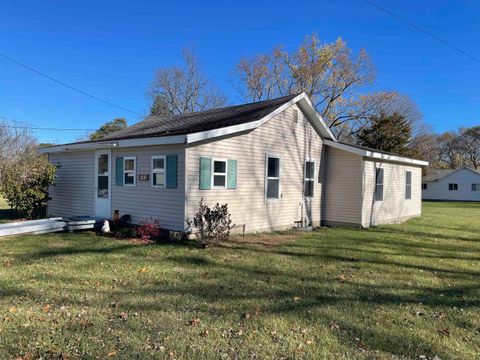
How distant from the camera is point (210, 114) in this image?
14.7 meters

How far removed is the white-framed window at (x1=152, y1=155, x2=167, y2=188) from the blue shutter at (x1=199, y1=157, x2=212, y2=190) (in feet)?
3.64

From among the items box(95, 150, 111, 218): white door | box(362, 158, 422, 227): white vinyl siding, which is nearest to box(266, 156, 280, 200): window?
box(362, 158, 422, 227): white vinyl siding

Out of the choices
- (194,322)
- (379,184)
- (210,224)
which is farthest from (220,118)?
(194,322)

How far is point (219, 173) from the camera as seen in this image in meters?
10.7

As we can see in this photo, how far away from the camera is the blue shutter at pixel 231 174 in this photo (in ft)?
35.7

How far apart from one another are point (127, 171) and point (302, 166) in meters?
6.24

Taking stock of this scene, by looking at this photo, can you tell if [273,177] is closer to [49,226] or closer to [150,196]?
[150,196]

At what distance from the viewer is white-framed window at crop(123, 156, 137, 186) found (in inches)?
444

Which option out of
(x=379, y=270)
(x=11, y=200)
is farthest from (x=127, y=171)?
(x=379, y=270)

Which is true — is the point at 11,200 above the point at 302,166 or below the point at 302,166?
below

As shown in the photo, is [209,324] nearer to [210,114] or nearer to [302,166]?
[302,166]

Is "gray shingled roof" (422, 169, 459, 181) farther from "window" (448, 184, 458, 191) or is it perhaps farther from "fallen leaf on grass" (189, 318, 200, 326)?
"fallen leaf on grass" (189, 318, 200, 326)

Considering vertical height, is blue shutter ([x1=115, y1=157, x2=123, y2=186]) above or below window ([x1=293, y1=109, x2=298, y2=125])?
below

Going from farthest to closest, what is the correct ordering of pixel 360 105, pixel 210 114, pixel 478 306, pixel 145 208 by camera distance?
pixel 360 105 < pixel 210 114 < pixel 145 208 < pixel 478 306
